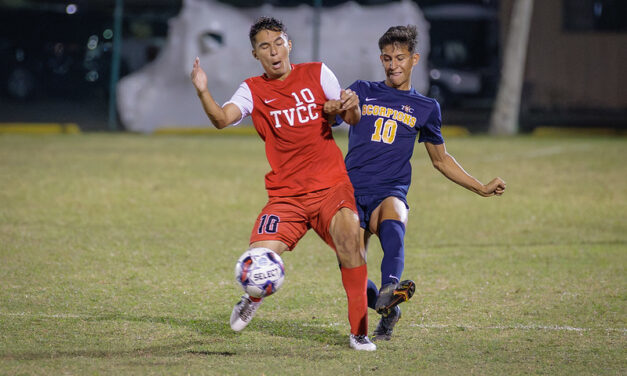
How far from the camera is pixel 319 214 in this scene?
17.9 feet

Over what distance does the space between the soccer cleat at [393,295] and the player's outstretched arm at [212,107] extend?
1.37m

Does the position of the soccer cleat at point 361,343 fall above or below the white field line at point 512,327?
above

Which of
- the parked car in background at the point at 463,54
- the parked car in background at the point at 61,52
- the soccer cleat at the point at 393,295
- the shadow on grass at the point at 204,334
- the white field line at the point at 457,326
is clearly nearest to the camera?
the shadow on grass at the point at 204,334

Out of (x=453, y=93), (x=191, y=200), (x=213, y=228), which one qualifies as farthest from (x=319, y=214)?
(x=453, y=93)

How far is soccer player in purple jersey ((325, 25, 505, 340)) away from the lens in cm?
597

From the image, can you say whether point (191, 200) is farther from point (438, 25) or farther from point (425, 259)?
point (438, 25)

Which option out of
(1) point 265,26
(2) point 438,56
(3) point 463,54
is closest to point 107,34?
(2) point 438,56

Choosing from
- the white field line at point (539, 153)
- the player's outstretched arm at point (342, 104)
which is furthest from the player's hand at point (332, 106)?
the white field line at point (539, 153)

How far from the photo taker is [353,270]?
17.5ft

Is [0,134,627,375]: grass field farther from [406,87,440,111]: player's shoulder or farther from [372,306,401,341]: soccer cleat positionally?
[406,87,440,111]: player's shoulder

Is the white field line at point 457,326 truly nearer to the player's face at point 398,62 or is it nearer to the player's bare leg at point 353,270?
the player's bare leg at point 353,270

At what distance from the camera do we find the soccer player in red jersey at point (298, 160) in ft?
17.6

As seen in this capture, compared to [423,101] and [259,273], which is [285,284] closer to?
[423,101]

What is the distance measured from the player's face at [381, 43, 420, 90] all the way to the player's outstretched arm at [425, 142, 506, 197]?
0.49m
